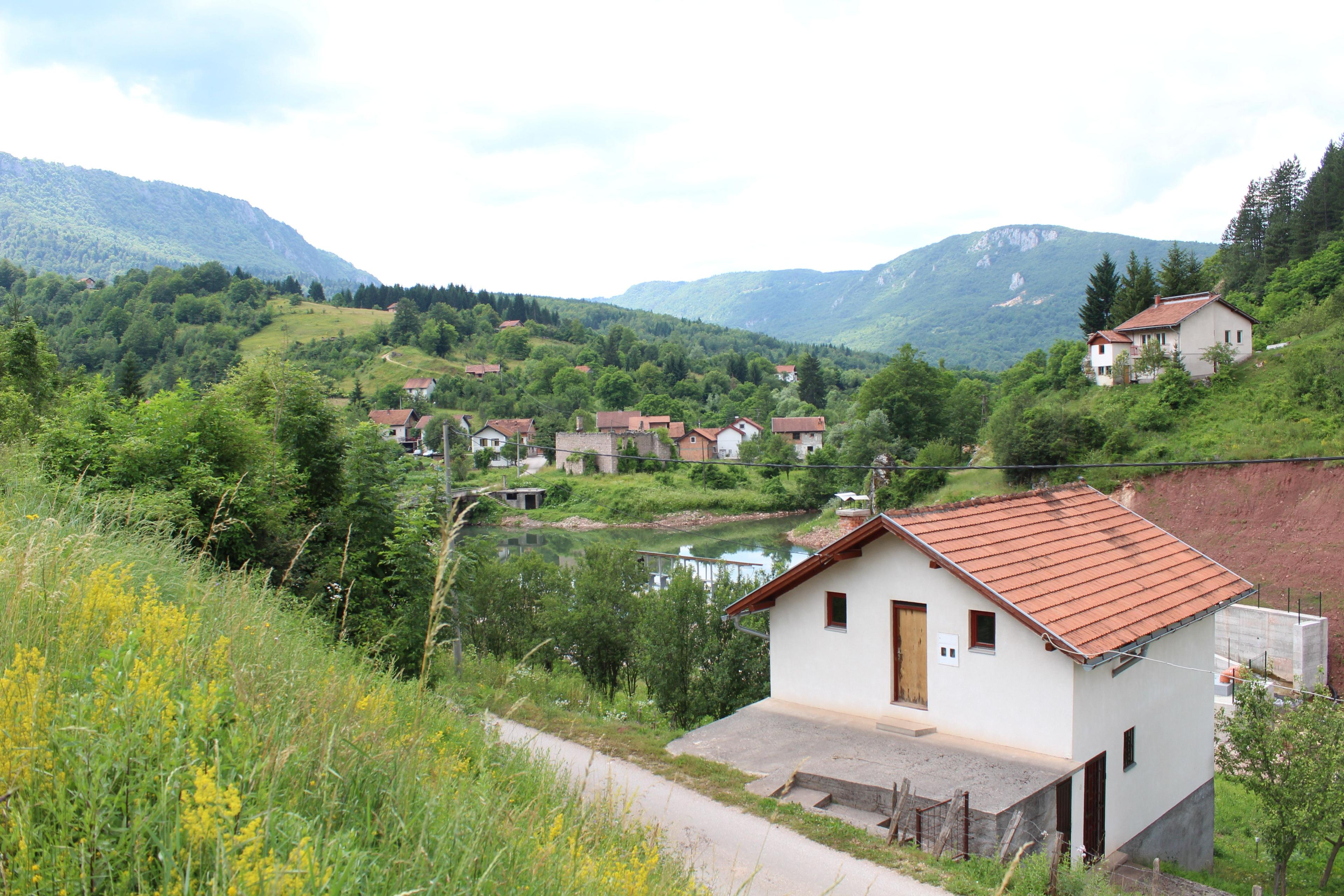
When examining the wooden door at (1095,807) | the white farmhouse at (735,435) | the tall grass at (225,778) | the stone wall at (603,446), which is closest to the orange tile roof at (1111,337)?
the stone wall at (603,446)

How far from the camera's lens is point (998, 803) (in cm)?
880

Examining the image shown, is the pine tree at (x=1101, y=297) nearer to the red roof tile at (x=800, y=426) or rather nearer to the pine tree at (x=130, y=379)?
the red roof tile at (x=800, y=426)

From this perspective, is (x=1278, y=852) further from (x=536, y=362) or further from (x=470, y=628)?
(x=536, y=362)

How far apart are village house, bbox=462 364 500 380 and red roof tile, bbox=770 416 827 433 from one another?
4678 cm

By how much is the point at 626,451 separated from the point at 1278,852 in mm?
74139

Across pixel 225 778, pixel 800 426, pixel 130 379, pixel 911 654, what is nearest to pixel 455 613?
pixel 911 654

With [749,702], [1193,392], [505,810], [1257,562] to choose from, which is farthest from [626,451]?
[505,810]

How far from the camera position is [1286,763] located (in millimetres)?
12750

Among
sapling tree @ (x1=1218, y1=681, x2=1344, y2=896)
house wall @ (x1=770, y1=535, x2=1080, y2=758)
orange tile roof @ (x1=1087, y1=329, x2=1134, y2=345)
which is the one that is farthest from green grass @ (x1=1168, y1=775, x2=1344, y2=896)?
orange tile roof @ (x1=1087, y1=329, x2=1134, y2=345)

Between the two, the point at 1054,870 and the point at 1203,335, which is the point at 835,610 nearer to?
the point at 1054,870

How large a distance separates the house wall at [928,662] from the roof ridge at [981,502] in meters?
0.47

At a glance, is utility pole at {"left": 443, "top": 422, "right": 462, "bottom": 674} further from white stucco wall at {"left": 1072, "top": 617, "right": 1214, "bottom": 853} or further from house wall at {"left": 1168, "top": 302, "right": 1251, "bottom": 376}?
house wall at {"left": 1168, "top": 302, "right": 1251, "bottom": 376}

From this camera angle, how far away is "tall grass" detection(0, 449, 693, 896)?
87.5 inches

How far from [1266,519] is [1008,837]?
110ft
